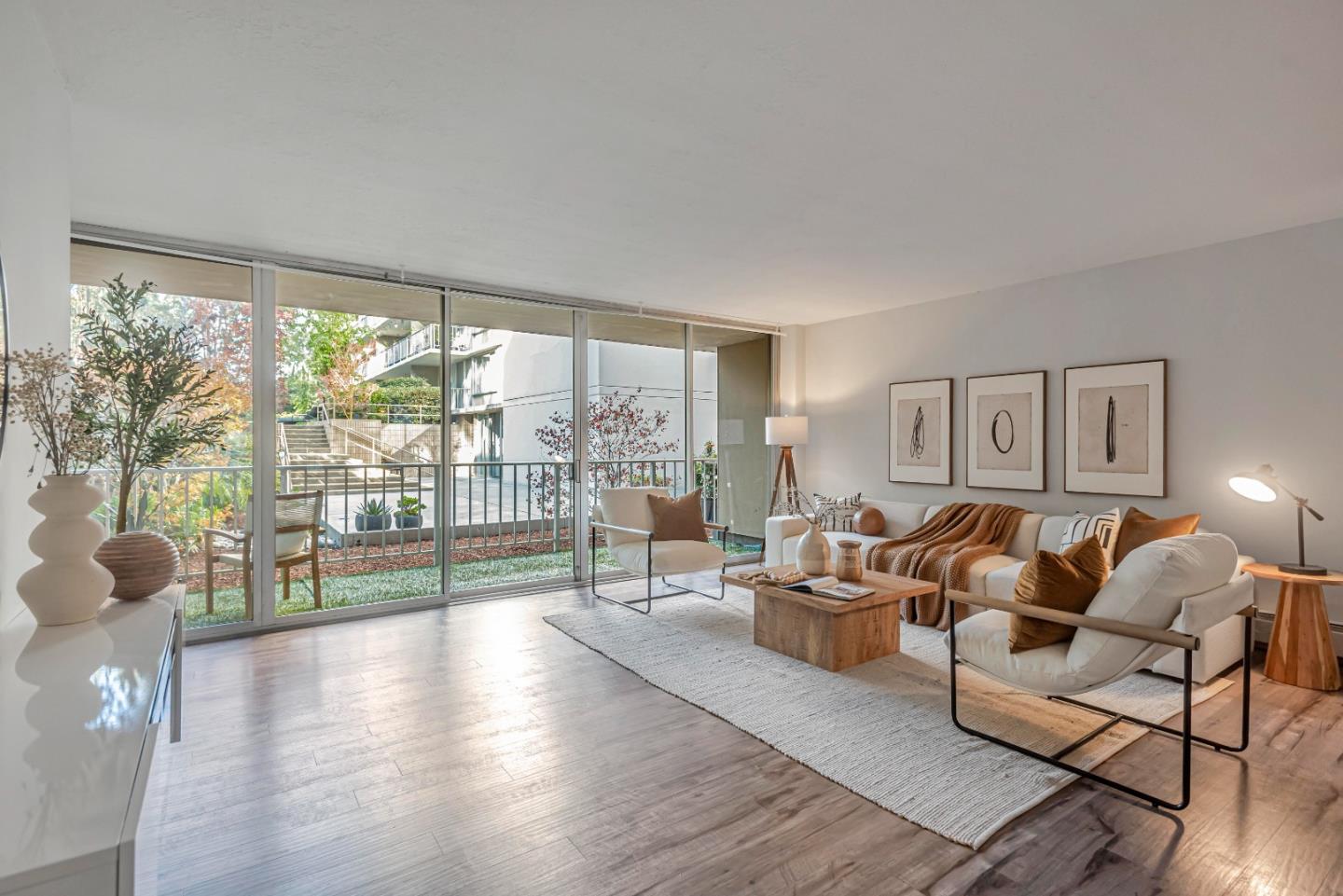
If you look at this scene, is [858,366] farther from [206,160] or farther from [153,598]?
[153,598]

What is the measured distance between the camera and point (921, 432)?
5707mm

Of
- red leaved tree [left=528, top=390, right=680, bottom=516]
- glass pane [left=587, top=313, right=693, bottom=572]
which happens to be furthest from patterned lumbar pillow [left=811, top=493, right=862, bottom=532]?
red leaved tree [left=528, top=390, right=680, bottom=516]

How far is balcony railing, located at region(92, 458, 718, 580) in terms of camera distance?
4066 mm

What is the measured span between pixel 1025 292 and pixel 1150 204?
65.3 inches

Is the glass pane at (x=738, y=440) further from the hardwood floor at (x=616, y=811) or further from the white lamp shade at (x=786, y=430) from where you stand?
the hardwood floor at (x=616, y=811)

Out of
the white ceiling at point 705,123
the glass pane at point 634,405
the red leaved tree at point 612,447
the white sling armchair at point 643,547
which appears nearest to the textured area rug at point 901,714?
the white sling armchair at point 643,547

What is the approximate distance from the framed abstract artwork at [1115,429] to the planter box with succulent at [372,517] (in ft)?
16.5

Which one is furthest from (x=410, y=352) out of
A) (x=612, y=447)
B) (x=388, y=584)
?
(x=612, y=447)

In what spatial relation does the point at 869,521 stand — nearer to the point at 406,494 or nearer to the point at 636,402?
the point at 636,402

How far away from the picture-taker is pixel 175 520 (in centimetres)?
405

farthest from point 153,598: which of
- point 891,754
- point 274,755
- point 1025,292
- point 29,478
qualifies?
point 1025,292

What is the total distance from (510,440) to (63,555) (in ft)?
12.6

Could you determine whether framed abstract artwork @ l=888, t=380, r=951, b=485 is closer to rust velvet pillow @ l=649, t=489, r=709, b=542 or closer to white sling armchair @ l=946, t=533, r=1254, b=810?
rust velvet pillow @ l=649, t=489, r=709, b=542

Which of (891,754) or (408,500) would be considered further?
(408,500)
